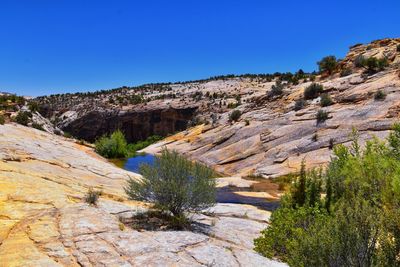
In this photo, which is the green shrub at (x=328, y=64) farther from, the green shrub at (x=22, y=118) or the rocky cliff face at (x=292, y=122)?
the green shrub at (x=22, y=118)

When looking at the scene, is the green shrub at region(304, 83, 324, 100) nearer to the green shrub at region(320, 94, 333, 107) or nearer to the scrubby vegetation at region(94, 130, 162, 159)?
the green shrub at region(320, 94, 333, 107)

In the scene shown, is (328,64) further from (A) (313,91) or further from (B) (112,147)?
(B) (112,147)

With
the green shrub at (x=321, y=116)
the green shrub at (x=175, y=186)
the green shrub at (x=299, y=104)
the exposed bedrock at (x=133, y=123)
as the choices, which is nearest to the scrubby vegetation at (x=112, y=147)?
the green shrub at (x=299, y=104)

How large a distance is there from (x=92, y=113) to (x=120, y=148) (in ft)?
117

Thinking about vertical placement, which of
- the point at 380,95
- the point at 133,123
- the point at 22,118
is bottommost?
the point at 22,118

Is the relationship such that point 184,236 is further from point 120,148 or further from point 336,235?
point 120,148

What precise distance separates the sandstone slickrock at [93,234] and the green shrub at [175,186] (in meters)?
0.66

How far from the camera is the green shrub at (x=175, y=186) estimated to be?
1067 centimetres

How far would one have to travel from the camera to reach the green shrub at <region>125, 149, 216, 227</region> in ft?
35.0

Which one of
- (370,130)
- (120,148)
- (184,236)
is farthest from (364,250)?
(120,148)

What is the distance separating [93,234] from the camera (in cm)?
826

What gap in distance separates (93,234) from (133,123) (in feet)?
208

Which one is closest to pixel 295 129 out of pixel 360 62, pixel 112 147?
pixel 360 62

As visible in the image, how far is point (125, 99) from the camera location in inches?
3137
